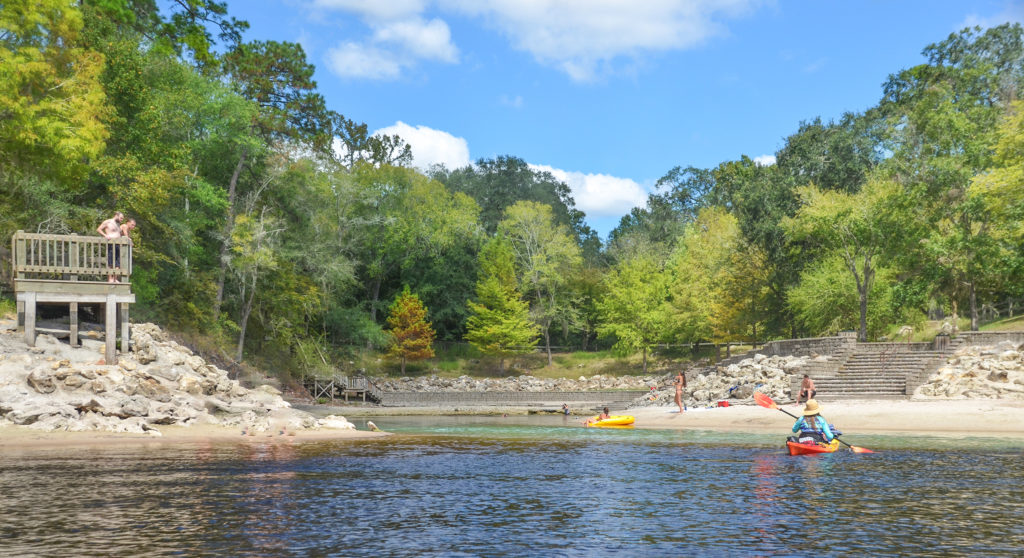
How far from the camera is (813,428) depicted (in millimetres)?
22047

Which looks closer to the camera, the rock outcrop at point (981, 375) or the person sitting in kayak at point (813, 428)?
the person sitting in kayak at point (813, 428)

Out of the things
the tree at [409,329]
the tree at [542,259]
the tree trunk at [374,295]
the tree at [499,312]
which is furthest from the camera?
the tree at [542,259]

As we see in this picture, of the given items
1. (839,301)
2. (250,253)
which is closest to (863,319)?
(839,301)

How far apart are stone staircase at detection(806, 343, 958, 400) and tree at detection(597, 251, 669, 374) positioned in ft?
84.0

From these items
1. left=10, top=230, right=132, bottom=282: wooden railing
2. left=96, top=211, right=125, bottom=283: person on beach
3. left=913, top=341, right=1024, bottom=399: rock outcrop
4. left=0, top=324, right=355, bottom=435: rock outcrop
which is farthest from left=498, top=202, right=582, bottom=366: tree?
left=10, top=230, right=132, bottom=282: wooden railing

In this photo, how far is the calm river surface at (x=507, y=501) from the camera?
1026 centimetres

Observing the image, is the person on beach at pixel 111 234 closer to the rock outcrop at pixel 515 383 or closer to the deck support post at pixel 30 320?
the deck support post at pixel 30 320

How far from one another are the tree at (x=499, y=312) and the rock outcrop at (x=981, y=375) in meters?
40.7

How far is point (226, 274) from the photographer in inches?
1849

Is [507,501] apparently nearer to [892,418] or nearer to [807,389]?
[807,389]

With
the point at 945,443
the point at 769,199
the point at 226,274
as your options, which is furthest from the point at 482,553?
the point at 769,199

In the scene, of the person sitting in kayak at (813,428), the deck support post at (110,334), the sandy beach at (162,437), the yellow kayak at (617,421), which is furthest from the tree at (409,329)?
the person sitting in kayak at (813,428)

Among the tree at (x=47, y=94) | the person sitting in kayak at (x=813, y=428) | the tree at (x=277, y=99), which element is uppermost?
the tree at (x=277, y=99)

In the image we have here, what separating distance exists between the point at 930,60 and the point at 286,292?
59350 millimetres
